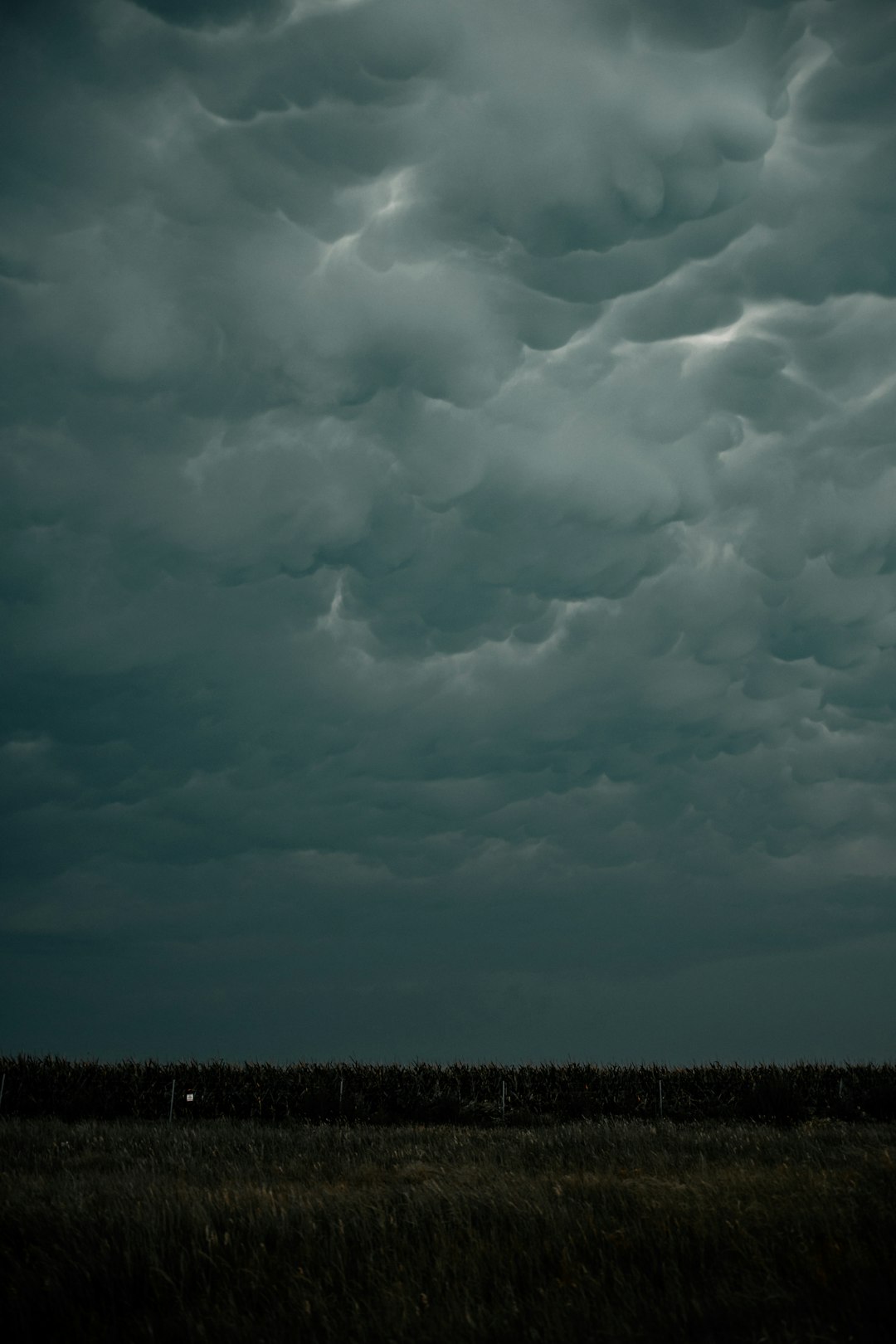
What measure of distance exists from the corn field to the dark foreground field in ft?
89.1

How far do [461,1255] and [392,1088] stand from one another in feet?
116

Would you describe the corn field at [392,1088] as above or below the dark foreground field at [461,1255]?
below

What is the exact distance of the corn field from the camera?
123 ft

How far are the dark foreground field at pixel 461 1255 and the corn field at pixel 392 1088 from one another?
27.2m

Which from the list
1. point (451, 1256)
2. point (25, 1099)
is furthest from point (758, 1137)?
point (25, 1099)

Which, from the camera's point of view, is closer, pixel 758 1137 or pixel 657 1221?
pixel 657 1221

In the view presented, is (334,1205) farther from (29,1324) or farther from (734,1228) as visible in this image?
(734,1228)

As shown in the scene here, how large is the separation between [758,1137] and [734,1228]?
34.8 ft

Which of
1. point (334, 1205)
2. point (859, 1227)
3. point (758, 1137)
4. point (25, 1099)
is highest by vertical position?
point (859, 1227)

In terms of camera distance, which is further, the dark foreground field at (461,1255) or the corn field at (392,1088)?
the corn field at (392,1088)

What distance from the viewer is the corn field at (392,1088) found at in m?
37.6

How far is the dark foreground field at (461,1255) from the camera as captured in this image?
22.0 feet

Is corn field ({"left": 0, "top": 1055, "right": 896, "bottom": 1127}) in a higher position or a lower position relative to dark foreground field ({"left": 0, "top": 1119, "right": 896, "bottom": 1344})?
lower

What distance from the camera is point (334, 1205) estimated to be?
10.1m
